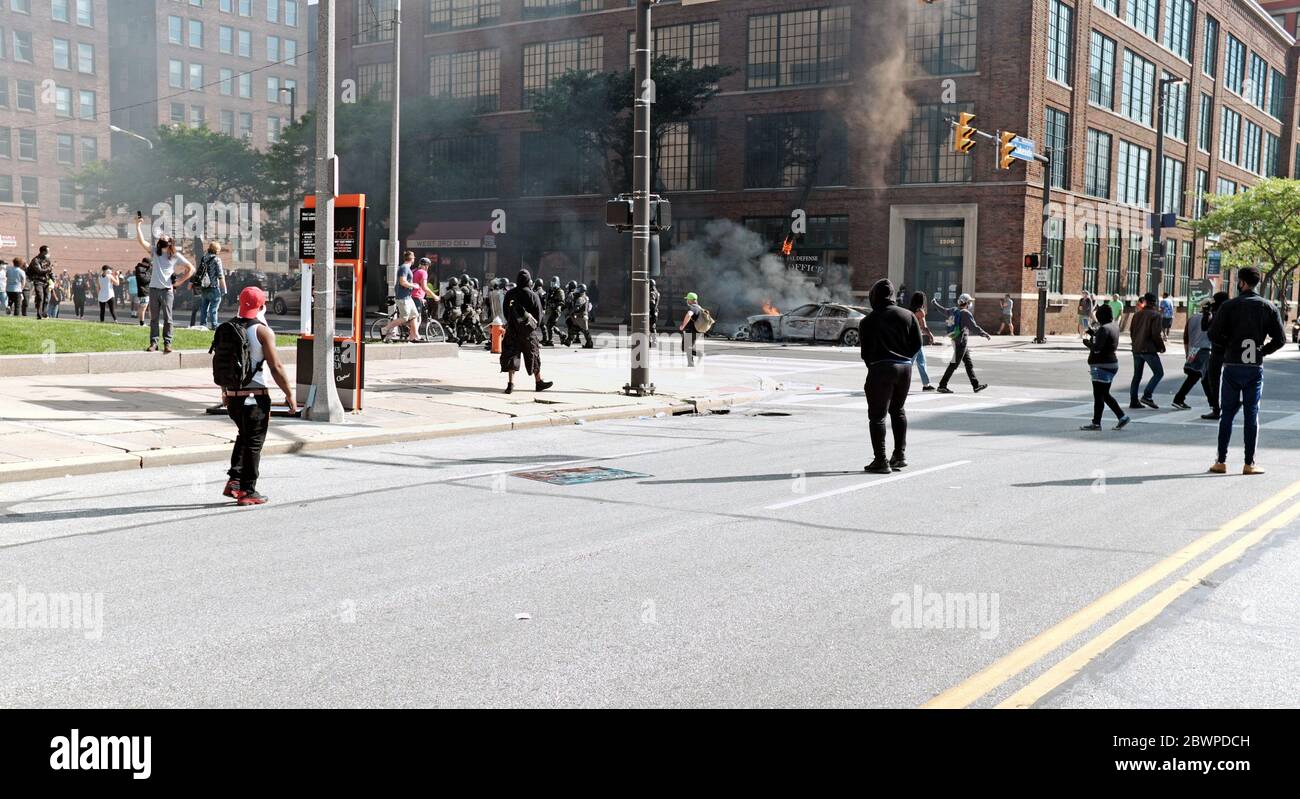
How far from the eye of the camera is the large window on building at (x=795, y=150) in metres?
45.4

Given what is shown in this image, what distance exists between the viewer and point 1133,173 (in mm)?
52312

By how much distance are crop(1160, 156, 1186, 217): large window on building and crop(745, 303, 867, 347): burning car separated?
2926cm

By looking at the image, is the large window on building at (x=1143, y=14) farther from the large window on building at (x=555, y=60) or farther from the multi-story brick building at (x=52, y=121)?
the multi-story brick building at (x=52, y=121)

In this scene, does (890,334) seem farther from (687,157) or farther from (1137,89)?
(1137,89)

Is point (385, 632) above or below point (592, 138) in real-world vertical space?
below

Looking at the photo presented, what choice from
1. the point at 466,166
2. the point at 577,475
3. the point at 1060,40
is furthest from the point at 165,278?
the point at 466,166

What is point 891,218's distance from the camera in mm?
44094

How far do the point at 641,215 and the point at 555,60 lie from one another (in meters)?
38.8

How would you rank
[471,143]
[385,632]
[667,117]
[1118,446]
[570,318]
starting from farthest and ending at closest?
[471,143]
[667,117]
[570,318]
[1118,446]
[385,632]

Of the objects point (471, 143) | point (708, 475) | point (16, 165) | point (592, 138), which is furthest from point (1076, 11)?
point (16, 165)

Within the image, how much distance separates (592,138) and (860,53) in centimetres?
1184

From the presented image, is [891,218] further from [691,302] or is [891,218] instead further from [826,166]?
[691,302]

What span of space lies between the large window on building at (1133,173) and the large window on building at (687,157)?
17648mm

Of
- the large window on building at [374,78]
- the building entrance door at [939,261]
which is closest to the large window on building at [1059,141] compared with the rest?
the building entrance door at [939,261]
